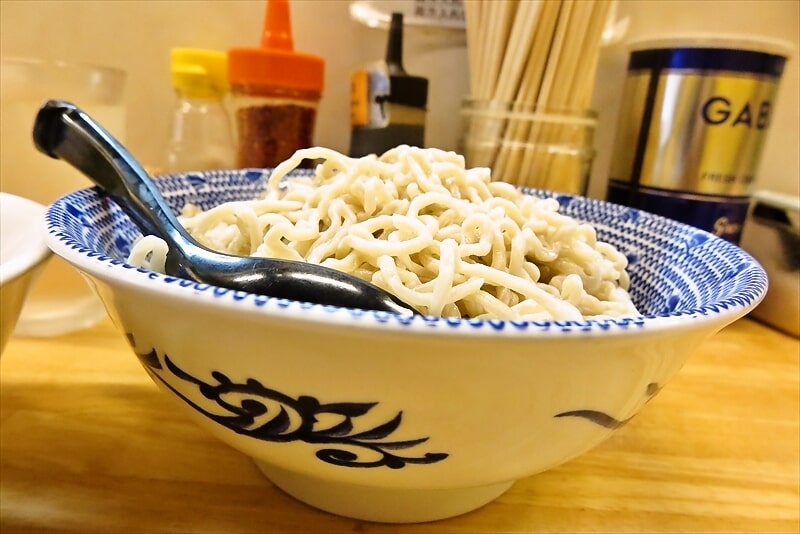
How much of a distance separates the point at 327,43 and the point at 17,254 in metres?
0.68

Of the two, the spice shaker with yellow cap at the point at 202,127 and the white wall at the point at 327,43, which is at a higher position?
the white wall at the point at 327,43

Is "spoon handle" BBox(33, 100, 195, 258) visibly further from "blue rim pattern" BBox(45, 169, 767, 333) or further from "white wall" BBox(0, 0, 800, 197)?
"white wall" BBox(0, 0, 800, 197)

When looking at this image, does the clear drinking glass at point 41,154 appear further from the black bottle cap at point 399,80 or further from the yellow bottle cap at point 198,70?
the black bottle cap at point 399,80

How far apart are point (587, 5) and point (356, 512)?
66cm

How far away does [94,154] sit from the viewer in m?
0.51

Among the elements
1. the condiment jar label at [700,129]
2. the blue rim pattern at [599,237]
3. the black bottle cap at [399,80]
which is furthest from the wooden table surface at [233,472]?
the black bottle cap at [399,80]

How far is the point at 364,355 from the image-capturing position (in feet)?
0.97

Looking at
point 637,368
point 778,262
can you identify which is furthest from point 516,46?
point 637,368

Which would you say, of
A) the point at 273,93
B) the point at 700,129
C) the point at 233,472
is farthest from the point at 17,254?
the point at 700,129

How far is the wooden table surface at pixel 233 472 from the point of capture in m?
0.44

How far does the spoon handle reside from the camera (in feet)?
1.65

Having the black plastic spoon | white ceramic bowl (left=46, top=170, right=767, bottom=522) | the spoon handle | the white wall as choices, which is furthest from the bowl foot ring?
the white wall

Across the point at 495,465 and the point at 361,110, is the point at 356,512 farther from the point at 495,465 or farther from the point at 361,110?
the point at 361,110

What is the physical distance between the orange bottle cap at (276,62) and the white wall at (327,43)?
0.12 m
